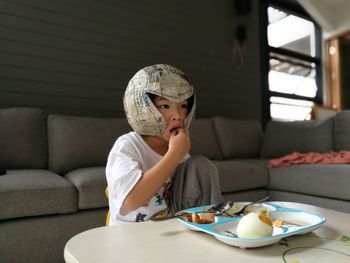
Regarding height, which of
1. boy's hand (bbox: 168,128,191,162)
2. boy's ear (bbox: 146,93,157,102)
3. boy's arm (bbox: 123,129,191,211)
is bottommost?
boy's arm (bbox: 123,129,191,211)

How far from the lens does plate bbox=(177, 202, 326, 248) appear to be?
0.54 meters

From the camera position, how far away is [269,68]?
3854 millimetres

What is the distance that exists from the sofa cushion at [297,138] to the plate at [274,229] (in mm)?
1868

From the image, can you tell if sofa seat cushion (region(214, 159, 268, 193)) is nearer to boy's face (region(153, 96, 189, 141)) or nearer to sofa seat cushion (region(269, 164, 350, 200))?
sofa seat cushion (region(269, 164, 350, 200))

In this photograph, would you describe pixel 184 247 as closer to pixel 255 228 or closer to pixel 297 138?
pixel 255 228

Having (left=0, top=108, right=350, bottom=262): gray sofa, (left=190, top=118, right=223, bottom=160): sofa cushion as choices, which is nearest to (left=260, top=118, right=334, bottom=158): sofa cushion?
(left=0, top=108, right=350, bottom=262): gray sofa

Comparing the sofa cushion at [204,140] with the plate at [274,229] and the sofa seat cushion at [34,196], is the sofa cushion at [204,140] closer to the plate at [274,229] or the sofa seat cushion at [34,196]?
the sofa seat cushion at [34,196]

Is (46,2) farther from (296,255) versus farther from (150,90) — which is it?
(296,255)

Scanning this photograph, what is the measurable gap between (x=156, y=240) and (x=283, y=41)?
4038mm

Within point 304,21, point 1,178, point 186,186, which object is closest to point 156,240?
point 186,186

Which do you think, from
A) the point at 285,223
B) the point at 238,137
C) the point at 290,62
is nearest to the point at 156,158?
the point at 285,223

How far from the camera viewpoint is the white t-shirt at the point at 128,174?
0.79m

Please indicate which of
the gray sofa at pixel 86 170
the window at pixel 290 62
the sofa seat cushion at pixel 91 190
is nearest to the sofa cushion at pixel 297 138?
the gray sofa at pixel 86 170

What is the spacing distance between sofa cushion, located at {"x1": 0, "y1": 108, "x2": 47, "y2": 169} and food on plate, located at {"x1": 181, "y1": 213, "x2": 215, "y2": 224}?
1.43 meters
